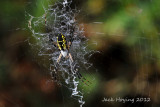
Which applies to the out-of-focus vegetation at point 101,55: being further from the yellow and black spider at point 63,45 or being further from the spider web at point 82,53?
the yellow and black spider at point 63,45

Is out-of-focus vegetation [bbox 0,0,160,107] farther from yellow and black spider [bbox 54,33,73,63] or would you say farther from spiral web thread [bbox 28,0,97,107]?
yellow and black spider [bbox 54,33,73,63]

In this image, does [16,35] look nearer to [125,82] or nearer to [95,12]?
[95,12]

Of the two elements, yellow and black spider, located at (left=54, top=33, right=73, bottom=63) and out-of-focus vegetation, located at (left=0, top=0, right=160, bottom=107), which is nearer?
yellow and black spider, located at (left=54, top=33, right=73, bottom=63)

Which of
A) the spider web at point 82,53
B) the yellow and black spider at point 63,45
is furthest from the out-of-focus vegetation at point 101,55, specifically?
the yellow and black spider at point 63,45

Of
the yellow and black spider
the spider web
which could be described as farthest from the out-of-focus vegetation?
the yellow and black spider

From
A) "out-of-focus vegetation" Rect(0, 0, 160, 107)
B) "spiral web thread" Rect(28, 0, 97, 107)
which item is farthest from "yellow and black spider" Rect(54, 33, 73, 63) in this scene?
"out-of-focus vegetation" Rect(0, 0, 160, 107)

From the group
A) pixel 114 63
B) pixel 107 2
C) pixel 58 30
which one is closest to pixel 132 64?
pixel 114 63

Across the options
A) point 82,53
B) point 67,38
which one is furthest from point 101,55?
point 67,38

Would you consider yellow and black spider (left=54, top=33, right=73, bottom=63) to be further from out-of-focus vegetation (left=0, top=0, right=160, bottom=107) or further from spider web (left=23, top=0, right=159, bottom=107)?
out-of-focus vegetation (left=0, top=0, right=160, bottom=107)
